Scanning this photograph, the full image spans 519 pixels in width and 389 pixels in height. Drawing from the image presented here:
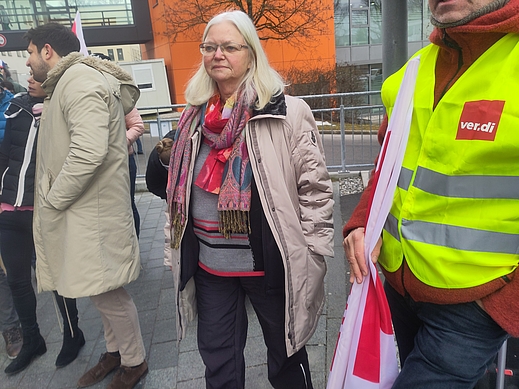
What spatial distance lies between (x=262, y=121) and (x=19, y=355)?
2.41 m

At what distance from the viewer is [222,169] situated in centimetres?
212

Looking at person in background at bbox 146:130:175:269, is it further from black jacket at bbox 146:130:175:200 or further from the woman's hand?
the woman's hand

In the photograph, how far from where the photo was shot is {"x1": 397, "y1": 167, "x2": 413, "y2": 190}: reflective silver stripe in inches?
58.0

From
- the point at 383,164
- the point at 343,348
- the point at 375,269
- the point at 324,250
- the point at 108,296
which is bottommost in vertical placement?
the point at 108,296

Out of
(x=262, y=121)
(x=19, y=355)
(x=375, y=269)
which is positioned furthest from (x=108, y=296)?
(x=375, y=269)

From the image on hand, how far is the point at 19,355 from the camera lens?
3.07m

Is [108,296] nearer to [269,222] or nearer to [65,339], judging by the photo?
[65,339]

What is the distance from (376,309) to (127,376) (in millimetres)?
1837

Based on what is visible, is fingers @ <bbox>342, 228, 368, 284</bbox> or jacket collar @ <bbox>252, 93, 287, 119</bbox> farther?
jacket collar @ <bbox>252, 93, 287, 119</bbox>

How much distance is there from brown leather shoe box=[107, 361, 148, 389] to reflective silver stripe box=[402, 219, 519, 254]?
207 centimetres

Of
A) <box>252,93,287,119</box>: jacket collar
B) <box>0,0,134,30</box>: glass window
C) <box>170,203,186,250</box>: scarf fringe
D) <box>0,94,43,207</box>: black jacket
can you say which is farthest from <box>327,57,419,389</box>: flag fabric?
<box>0,0,134,30</box>: glass window

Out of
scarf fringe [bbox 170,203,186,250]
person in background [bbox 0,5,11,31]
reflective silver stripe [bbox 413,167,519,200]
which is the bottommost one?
scarf fringe [bbox 170,203,186,250]

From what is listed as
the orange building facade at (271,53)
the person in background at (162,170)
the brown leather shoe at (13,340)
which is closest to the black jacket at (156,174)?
the person in background at (162,170)

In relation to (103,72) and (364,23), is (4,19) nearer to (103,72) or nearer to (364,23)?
(364,23)
